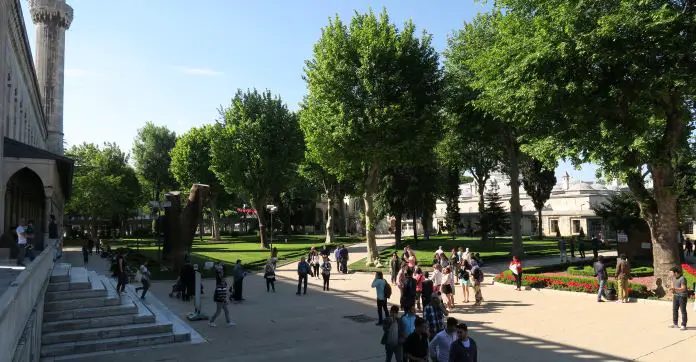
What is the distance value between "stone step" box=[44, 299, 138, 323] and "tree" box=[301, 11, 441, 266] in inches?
650

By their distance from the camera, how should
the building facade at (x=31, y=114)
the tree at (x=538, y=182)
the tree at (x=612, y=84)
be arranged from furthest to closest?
the tree at (x=538, y=182)
the building facade at (x=31, y=114)
the tree at (x=612, y=84)

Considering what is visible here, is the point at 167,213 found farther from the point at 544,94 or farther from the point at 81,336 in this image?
the point at 544,94

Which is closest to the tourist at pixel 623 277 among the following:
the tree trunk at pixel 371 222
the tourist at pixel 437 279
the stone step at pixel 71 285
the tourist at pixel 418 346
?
the tourist at pixel 437 279

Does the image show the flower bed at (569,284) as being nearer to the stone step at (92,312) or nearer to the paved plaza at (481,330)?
the paved plaza at (481,330)

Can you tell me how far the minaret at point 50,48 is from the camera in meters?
50.3

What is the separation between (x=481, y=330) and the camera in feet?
44.5

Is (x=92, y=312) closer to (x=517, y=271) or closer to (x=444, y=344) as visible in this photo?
(x=444, y=344)

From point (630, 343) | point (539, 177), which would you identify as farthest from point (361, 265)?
point (539, 177)

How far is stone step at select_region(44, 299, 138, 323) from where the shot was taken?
12047 millimetres

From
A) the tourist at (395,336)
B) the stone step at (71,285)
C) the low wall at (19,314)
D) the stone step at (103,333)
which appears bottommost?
the stone step at (103,333)

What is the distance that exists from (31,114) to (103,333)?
98.5ft

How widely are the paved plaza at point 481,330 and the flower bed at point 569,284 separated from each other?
15.7 inches

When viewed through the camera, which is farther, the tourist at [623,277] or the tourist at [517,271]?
the tourist at [517,271]

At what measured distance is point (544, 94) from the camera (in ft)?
60.7
